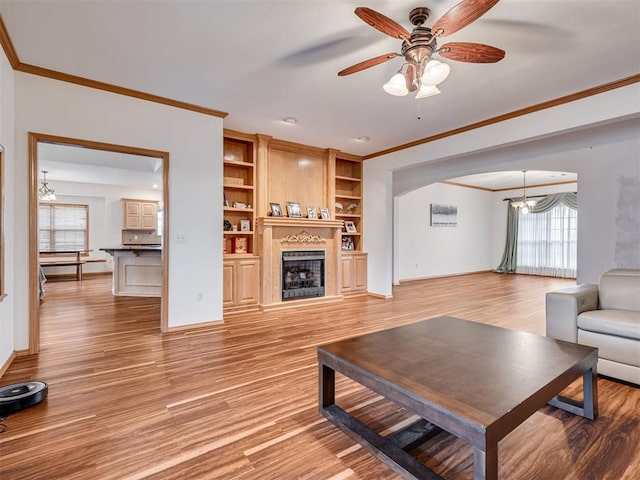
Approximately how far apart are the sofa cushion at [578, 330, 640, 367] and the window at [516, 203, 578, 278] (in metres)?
7.53

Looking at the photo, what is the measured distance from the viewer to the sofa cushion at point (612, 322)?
2408mm

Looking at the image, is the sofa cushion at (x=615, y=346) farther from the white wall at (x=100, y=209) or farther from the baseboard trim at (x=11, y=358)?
the white wall at (x=100, y=209)

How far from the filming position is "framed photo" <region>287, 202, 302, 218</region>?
18.0 feet

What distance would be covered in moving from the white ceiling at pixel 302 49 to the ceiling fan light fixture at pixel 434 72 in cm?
37

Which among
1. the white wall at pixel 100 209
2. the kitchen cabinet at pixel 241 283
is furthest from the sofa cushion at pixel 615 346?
the white wall at pixel 100 209

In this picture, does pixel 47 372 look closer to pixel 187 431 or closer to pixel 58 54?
pixel 187 431

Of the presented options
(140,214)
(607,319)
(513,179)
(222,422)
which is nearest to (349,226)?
(607,319)

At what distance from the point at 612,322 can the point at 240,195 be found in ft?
15.8

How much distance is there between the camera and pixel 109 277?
28.2 ft

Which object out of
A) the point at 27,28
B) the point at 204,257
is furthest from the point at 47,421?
the point at 27,28

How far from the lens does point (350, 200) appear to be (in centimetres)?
670

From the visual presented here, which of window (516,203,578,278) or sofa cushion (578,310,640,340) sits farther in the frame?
window (516,203,578,278)

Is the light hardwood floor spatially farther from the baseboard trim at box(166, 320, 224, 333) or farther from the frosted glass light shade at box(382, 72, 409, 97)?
the frosted glass light shade at box(382, 72, 409, 97)

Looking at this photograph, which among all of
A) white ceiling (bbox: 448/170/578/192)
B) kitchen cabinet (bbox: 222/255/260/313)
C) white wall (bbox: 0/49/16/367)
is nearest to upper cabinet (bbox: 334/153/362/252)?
kitchen cabinet (bbox: 222/255/260/313)
